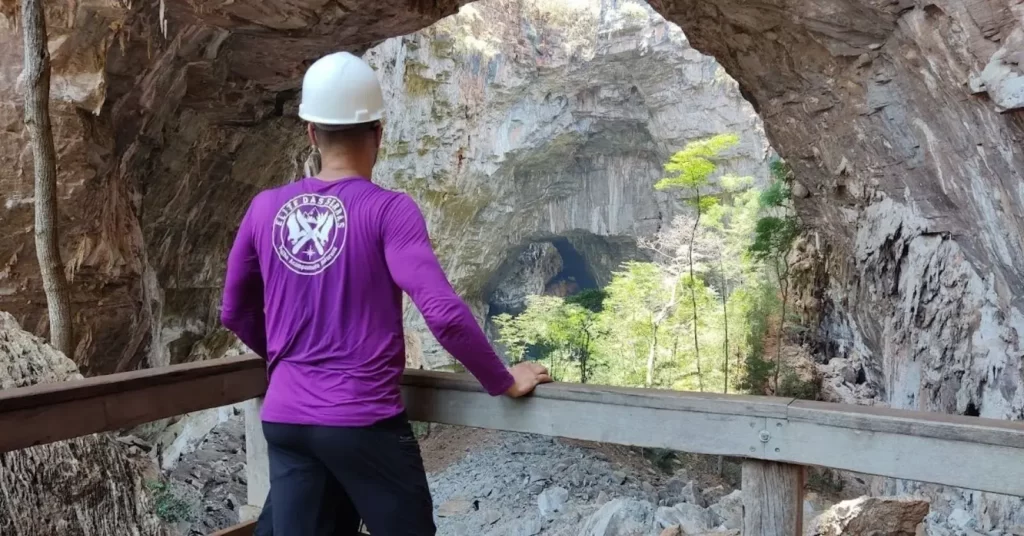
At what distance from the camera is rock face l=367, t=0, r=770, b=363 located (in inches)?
739

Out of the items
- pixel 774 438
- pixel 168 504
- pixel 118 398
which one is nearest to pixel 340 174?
pixel 118 398

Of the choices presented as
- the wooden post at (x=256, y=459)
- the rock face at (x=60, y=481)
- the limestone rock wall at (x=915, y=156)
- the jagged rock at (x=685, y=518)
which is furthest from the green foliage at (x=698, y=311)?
the wooden post at (x=256, y=459)

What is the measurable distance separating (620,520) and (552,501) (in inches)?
59.1

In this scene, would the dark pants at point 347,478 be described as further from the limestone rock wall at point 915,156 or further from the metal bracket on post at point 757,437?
the limestone rock wall at point 915,156

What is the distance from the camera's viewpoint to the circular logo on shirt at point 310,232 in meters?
1.41

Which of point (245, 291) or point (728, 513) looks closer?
point (245, 291)

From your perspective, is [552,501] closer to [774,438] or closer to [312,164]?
[312,164]

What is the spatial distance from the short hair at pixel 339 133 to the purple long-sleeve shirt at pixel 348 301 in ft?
0.30

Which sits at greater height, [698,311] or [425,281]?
[425,281]

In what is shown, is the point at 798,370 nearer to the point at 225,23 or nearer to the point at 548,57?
the point at 225,23

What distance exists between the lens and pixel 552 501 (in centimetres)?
524

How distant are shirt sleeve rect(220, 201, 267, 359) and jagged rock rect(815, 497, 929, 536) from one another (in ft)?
6.84

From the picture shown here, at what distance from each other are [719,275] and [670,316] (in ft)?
8.04

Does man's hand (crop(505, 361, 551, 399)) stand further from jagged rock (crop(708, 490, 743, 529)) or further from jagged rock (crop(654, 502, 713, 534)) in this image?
jagged rock (crop(708, 490, 743, 529))
